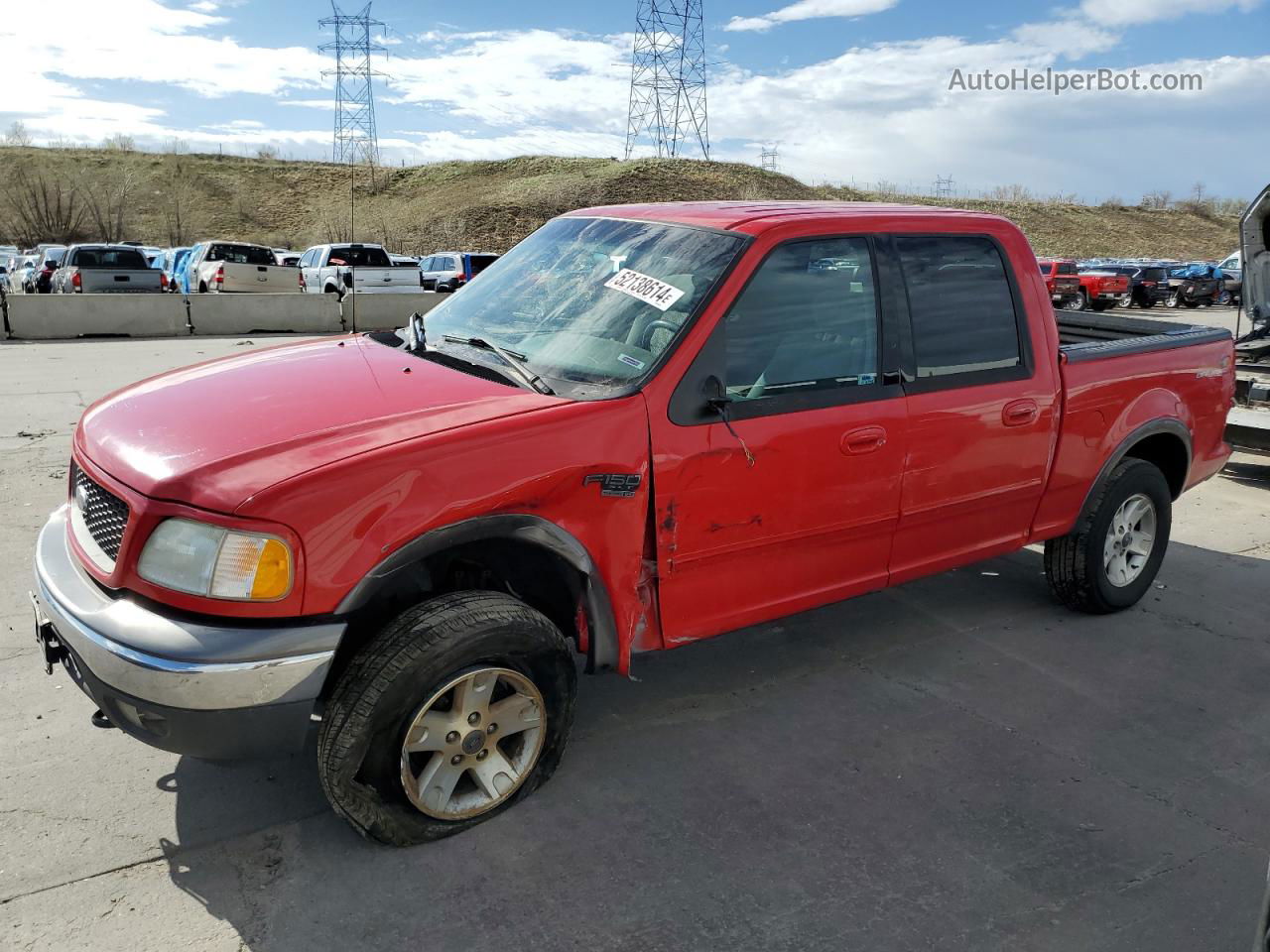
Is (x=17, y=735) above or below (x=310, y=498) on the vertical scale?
below

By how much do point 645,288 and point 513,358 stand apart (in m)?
0.53

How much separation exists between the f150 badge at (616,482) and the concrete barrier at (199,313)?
45.7 feet

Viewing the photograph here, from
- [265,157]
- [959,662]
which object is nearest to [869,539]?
[959,662]

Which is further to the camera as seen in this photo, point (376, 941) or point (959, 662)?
point (959, 662)

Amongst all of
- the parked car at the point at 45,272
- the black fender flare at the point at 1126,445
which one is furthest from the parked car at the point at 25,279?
the black fender flare at the point at 1126,445

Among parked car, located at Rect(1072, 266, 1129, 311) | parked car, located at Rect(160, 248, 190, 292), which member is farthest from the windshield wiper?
parked car, located at Rect(1072, 266, 1129, 311)

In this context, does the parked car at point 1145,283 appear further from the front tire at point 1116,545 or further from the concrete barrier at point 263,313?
the front tire at point 1116,545

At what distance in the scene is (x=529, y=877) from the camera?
292 cm

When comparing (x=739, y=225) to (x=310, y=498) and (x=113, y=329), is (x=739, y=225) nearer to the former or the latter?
(x=310, y=498)

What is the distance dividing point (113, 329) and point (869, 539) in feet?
56.7

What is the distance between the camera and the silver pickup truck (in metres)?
19.7

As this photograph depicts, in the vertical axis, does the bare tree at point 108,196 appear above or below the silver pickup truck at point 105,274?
above

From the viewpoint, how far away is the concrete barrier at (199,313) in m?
16.9

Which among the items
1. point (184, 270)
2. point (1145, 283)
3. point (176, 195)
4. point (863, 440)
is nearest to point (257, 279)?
point (184, 270)
